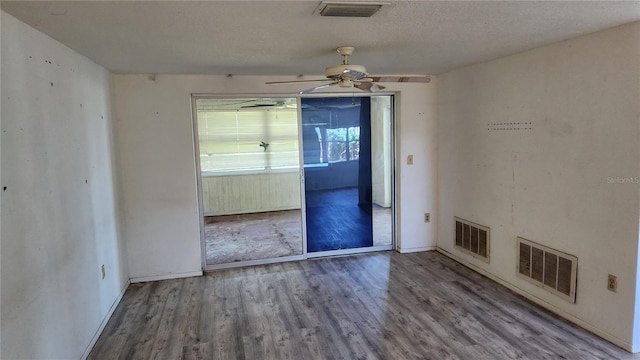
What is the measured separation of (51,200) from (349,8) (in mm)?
2065

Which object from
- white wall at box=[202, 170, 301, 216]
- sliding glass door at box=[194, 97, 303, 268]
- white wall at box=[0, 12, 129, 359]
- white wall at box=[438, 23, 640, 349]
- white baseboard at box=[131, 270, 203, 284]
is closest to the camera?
white wall at box=[0, 12, 129, 359]

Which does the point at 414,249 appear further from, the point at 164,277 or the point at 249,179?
the point at 249,179

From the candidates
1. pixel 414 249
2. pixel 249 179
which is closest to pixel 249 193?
pixel 249 179

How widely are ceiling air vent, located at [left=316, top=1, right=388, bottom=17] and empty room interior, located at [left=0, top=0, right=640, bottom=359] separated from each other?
0.06ft

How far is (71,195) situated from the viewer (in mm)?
2697

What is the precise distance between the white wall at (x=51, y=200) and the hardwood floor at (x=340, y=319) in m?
0.50

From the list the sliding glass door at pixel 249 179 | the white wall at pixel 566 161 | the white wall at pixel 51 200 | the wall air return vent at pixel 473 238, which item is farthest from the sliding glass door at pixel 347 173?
the white wall at pixel 51 200

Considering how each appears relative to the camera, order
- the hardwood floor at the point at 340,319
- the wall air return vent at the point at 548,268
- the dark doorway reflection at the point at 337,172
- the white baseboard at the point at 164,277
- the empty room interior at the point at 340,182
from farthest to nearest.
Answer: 1. the dark doorway reflection at the point at 337,172
2. the white baseboard at the point at 164,277
3. the wall air return vent at the point at 548,268
4. the hardwood floor at the point at 340,319
5. the empty room interior at the point at 340,182

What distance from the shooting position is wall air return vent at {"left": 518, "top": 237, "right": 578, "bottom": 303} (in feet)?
10.1

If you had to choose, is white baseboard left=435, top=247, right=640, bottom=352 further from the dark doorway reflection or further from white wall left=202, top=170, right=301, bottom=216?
white wall left=202, top=170, right=301, bottom=216

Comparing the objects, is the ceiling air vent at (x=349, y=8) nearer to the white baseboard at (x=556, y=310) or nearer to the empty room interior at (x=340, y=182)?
the empty room interior at (x=340, y=182)

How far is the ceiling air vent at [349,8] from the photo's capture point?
1971 millimetres

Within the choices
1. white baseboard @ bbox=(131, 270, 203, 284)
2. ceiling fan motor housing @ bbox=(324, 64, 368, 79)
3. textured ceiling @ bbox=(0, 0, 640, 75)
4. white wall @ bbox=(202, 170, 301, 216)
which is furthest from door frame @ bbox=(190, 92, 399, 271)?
white wall @ bbox=(202, 170, 301, 216)

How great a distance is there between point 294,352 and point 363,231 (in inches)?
95.1
